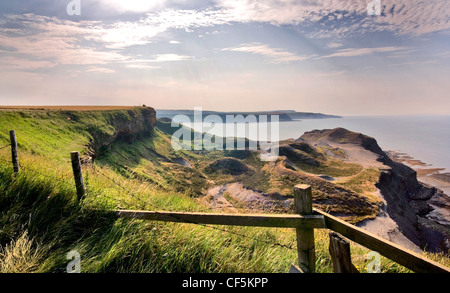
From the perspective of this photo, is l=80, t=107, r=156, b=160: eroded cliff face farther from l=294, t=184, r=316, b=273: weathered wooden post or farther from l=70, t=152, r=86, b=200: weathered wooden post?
l=294, t=184, r=316, b=273: weathered wooden post

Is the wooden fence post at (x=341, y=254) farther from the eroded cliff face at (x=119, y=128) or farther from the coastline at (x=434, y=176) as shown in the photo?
the coastline at (x=434, y=176)

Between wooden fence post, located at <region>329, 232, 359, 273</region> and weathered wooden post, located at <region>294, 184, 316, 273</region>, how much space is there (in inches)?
25.5

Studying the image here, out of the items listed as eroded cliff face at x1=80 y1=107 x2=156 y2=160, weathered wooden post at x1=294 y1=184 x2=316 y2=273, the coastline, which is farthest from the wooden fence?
the coastline

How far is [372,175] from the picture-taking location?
53.2 m

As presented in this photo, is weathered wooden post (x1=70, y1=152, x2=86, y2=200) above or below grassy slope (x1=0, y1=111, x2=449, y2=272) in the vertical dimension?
above

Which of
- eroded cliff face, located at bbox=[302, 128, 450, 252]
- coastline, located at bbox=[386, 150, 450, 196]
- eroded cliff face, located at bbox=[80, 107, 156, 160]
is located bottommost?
coastline, located at bbox=[386, 150, 450, 196]

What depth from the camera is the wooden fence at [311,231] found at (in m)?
2.37

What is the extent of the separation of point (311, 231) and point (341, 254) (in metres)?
0.71

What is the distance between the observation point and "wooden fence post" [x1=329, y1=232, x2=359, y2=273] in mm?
2334
